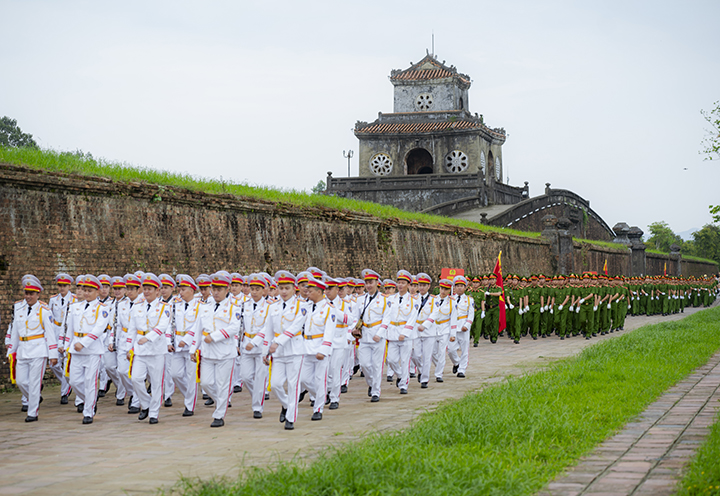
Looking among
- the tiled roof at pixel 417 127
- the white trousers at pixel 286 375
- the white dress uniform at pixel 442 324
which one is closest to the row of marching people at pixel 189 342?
the white trousers at pixel 286 375

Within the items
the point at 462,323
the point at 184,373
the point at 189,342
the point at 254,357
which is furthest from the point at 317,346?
the point at 462,323

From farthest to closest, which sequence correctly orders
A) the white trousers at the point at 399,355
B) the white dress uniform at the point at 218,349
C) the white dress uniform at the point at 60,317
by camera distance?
the white trousers at the point at 399,355, the white dress uniform at the point at 60,317, the white dress uniform at the point at 218,349

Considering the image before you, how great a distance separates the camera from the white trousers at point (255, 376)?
9680 mm

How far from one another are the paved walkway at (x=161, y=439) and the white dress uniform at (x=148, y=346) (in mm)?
404

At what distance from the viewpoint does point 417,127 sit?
48438 millimetres

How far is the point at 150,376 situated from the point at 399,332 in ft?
13.2

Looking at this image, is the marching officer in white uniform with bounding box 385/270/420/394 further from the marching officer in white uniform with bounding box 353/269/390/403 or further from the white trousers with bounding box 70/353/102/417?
the white trousers with bounding box 70/353/102/417

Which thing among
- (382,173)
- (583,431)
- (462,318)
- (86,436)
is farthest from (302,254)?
(382,173)

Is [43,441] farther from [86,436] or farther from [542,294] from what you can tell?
[542,294]

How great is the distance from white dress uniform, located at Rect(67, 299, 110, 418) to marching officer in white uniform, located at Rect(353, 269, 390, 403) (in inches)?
149

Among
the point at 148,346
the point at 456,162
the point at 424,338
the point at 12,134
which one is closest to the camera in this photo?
the point at 148,346

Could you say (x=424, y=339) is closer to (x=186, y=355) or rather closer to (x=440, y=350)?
(x=440, y=350)

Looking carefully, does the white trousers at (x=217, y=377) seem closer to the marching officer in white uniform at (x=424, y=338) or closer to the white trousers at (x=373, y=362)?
the white trousers at (x=373, y=362)

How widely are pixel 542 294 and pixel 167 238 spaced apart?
10563 millimetres
